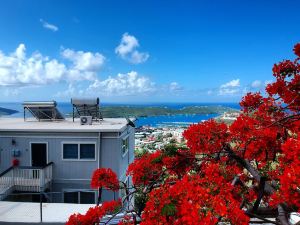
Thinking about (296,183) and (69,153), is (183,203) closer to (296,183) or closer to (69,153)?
Result: (296,183)

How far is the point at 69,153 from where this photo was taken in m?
15.5

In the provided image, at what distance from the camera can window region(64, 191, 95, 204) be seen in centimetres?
1531

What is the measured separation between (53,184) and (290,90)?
1282 centimetres

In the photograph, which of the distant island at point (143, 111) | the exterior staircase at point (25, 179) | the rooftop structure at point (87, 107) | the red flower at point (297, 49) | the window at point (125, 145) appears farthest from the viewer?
the distant island at point (143, 111)

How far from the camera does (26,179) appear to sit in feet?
48.4

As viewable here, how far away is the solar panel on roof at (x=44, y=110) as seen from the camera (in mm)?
17391

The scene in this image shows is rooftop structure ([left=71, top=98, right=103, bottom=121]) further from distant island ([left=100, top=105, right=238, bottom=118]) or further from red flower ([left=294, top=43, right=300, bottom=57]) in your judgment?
red flower ([left=294, top=43, right=300, bottom=57])

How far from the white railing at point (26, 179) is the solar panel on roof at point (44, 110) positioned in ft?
12.8

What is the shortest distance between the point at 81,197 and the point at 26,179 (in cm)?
273

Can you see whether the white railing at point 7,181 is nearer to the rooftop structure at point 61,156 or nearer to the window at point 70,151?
the rooftop structure at point 61,156

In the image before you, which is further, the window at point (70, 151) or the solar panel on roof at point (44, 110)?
the solar panel on roof at point (44, 110)

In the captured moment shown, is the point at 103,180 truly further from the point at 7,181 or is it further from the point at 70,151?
the point at 7,181

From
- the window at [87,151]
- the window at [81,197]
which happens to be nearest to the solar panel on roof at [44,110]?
the window at [87,151]

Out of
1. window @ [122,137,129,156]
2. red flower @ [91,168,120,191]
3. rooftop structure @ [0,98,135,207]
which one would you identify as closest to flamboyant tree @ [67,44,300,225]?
red flower @ [91,168,120,191]
